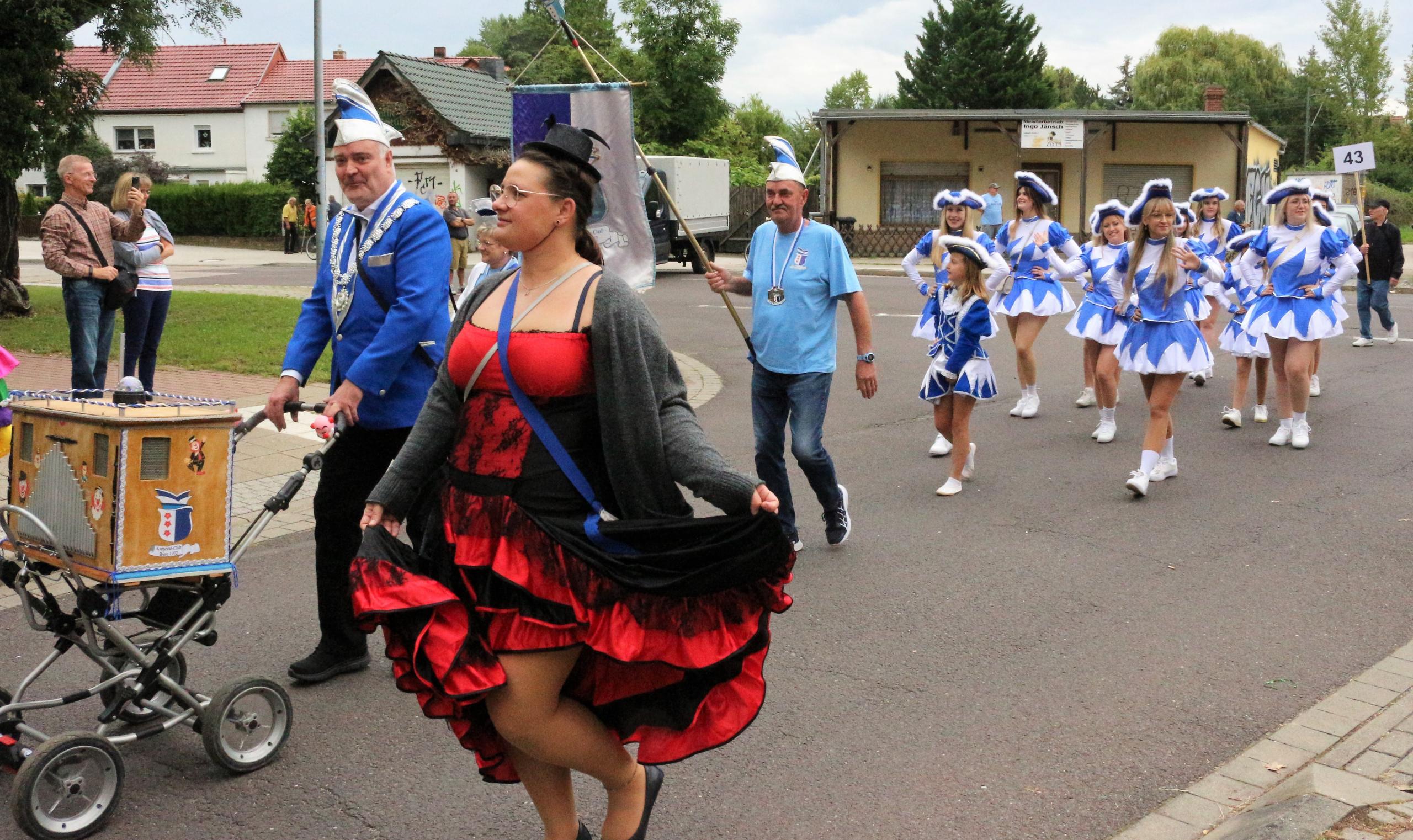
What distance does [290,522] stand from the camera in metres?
7.60

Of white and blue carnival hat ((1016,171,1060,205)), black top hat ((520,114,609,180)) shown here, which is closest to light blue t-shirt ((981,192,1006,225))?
white and blue carnival hat ((1016,171,1060,205))

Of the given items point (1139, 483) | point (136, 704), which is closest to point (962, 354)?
point (1139, 483)

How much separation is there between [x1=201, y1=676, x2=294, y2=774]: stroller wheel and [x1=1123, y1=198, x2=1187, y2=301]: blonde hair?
6.29 m

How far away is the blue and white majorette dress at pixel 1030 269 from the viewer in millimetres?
11258

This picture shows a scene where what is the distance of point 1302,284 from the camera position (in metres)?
10.1

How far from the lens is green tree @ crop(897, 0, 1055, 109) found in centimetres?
5947

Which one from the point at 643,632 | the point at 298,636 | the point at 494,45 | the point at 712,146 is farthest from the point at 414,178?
the point at 494,45

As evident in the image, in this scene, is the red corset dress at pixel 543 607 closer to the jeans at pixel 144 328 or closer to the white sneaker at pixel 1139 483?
the white sneaker at pixel 1139 483

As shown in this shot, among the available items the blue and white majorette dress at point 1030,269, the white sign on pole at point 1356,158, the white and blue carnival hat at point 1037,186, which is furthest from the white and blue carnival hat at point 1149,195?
the white sign on pole at point 1356,158

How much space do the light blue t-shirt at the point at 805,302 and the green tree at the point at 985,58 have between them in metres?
55.1

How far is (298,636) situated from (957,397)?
4.41 metres

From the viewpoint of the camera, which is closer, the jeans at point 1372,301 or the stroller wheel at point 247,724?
the stroller wheel at point 247,724

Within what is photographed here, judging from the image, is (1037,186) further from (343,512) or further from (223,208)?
(223,208)

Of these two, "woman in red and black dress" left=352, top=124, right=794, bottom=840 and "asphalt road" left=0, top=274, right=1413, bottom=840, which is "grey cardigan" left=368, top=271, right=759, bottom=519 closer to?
"woman in red and black dress" left=352, top=124, right=794, bottom=840
